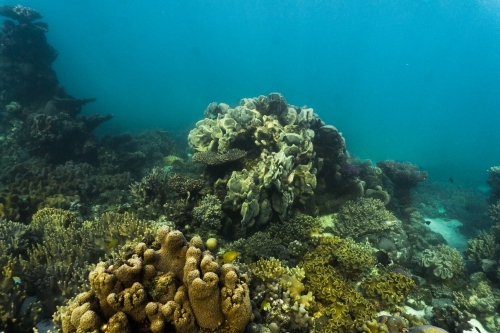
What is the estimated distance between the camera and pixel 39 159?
1349 centimetres

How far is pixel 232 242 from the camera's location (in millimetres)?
7586

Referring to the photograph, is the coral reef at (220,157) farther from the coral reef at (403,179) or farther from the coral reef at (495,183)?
the coral reef at (495,183)

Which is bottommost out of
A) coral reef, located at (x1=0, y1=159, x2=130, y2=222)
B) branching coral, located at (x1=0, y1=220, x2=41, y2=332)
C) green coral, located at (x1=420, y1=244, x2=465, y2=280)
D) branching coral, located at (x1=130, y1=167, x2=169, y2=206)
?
branching coral, located at (x1=0, y1=220, x2=41, y2=332)

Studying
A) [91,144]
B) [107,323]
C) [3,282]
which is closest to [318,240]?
[107,323]

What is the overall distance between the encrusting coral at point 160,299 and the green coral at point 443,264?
700 centimetres

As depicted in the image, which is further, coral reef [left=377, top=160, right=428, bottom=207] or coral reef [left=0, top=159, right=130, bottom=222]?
coral reef [left=377, top=160, right=428, bottom=207]

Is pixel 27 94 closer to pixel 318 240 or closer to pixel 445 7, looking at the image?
pixel 318 240

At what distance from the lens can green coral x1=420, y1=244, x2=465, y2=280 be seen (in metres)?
7.66

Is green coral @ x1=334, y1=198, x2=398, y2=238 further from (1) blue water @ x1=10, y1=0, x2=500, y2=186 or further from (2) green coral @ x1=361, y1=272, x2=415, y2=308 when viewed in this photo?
(1) blue water @ x1=10, y1=0, x2=500, y2=186

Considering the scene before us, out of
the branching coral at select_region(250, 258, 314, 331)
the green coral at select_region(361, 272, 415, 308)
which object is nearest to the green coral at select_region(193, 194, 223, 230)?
the branching coral at select_region(250, 258, 314, 331)

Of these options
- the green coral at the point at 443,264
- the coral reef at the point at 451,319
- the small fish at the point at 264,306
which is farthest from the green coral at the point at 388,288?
the small fish at the point at 264,306

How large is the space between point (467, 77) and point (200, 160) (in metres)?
207

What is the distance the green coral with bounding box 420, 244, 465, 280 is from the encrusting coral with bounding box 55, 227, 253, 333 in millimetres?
6998

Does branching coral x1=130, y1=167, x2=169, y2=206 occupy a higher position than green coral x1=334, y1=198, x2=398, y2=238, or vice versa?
green coral x1=334, y1=198, x2=398, y2=238
